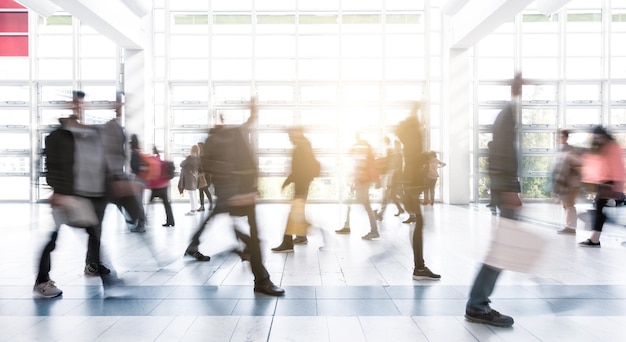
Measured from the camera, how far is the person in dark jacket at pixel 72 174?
431cm

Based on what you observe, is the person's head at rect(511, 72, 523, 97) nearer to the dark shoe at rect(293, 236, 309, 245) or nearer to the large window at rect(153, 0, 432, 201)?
the dark shoe at rect(293, 236, 309, 245)

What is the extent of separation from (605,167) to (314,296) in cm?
510

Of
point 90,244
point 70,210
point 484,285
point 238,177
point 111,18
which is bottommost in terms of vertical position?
point 484,285

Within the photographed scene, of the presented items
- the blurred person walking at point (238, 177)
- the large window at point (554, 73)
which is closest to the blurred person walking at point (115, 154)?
the blurred person walking at point (238, 177)

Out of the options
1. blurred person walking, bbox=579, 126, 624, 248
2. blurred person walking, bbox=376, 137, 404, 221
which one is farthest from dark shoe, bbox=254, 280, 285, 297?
blurred person walking, bbox=376, 137, 404, 221

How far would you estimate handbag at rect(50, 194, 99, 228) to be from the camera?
4.32 m

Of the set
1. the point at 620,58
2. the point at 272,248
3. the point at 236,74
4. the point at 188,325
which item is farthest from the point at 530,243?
the point at 620,58

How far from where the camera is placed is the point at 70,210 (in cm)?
432

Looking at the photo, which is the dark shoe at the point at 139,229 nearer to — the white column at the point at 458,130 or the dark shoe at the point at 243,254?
the dark shoe at the point at 243,254

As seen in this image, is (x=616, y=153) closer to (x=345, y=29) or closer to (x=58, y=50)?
(x=345, y=29)

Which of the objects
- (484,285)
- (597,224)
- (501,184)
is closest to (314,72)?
(597,224)

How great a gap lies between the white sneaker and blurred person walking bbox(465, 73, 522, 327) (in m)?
3.78

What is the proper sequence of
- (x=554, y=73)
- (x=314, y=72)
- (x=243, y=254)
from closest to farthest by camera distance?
(x=243, y=254) → (x=554, y=73) → (x=314, y=72)

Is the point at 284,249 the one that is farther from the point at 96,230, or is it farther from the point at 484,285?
the point at 484,285
